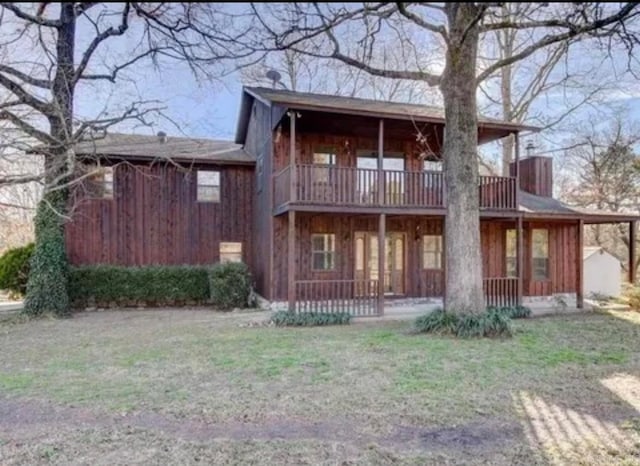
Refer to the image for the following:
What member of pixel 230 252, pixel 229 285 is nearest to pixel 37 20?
pixel 229 285

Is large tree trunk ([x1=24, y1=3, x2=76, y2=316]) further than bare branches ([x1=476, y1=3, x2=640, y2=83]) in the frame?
Yes

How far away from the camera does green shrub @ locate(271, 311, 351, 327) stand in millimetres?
10688

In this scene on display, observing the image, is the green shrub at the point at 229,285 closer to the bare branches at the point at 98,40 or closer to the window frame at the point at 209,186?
the window frame at the point at 209,186

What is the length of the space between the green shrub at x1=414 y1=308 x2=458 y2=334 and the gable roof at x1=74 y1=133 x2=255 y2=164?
8.40 m

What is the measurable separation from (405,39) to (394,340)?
668 centimetres

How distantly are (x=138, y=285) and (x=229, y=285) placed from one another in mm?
2919

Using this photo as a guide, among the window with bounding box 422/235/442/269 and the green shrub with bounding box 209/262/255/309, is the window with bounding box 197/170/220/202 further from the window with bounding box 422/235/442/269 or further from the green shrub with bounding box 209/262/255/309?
the window with bounding box 422/235/442/269

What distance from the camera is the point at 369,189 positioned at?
39.8ft

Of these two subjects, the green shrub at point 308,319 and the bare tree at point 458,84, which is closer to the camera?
the bare tree at point 458,84

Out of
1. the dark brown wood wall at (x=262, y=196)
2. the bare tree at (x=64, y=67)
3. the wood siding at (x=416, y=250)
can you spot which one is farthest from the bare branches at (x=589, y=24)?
the dark brown wood wall at (x=262, y=196)

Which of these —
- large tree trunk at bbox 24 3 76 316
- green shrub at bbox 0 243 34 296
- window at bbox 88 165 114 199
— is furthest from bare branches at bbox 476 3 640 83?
green shrub at bbox 0 243 34 296

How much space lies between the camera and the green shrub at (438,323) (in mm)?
9109

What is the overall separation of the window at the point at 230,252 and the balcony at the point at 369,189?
349 cm

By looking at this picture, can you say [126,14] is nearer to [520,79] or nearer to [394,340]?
[394,340]
